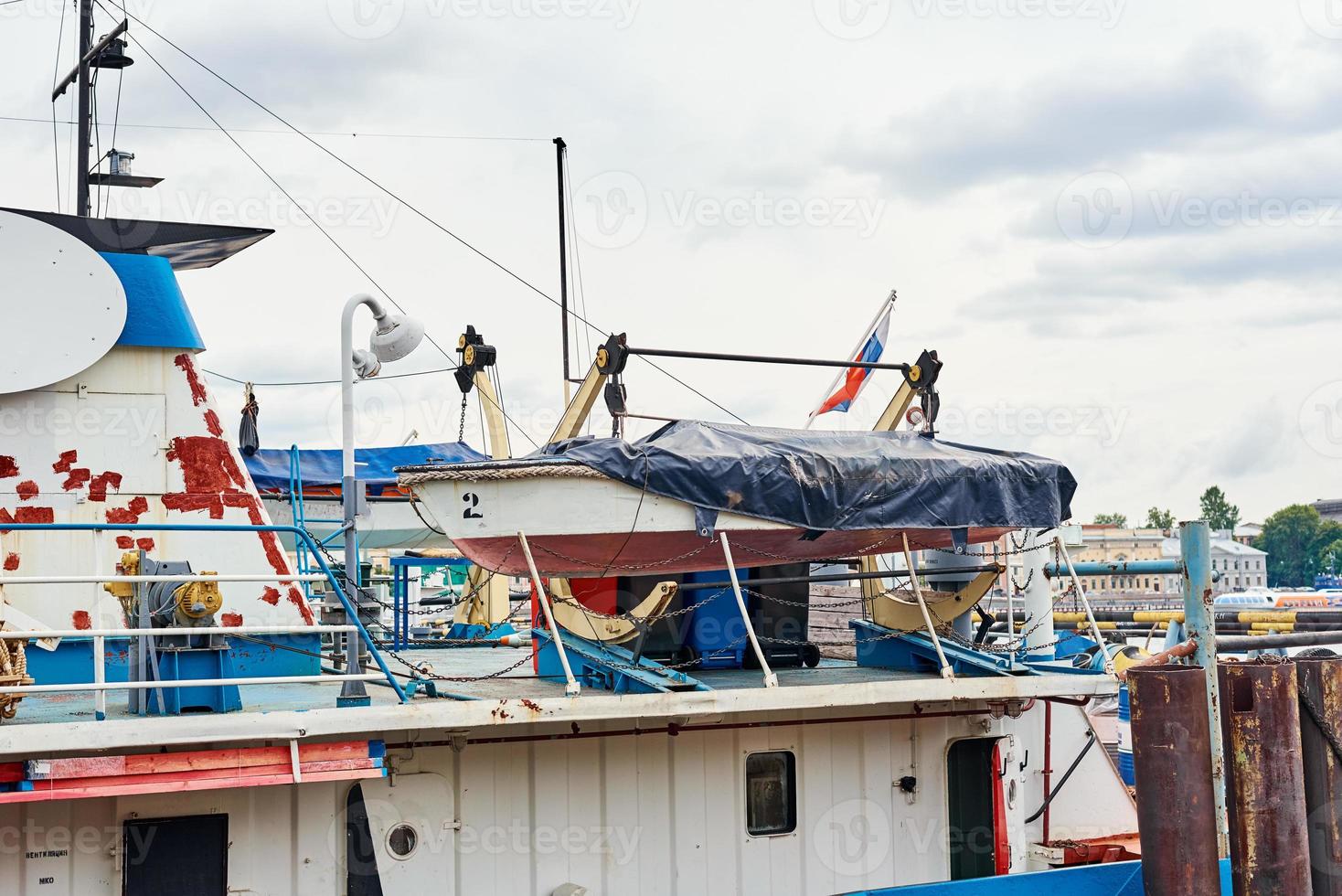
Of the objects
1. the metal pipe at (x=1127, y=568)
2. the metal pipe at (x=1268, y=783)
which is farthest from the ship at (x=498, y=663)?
the metal pipe at (x=1127, y=568)

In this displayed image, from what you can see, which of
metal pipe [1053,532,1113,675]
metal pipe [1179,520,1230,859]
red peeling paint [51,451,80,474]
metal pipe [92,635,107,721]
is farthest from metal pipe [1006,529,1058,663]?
metal pipe [92,635,107,721]

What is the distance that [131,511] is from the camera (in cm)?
1171

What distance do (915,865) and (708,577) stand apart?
10.5 feet

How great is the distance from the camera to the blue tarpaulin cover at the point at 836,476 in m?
10.1

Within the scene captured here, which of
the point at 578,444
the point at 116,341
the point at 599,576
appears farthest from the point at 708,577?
the point at 116,341

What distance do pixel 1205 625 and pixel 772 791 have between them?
3.83m

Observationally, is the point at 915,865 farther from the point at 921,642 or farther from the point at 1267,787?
the point at 1267,787

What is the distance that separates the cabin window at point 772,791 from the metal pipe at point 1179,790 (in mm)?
2961

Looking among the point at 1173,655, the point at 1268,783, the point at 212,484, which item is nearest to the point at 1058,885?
the point at 1268,783

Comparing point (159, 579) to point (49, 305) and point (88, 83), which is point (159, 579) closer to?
point (49, 305)

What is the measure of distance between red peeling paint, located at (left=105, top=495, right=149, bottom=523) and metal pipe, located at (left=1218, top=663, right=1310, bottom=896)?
9485 mm

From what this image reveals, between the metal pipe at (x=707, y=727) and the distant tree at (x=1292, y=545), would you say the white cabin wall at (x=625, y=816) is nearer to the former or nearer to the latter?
the metal pipe at (x=707, y=727)

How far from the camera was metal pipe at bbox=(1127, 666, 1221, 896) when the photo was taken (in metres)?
9.27

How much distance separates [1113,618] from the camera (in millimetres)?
30812
